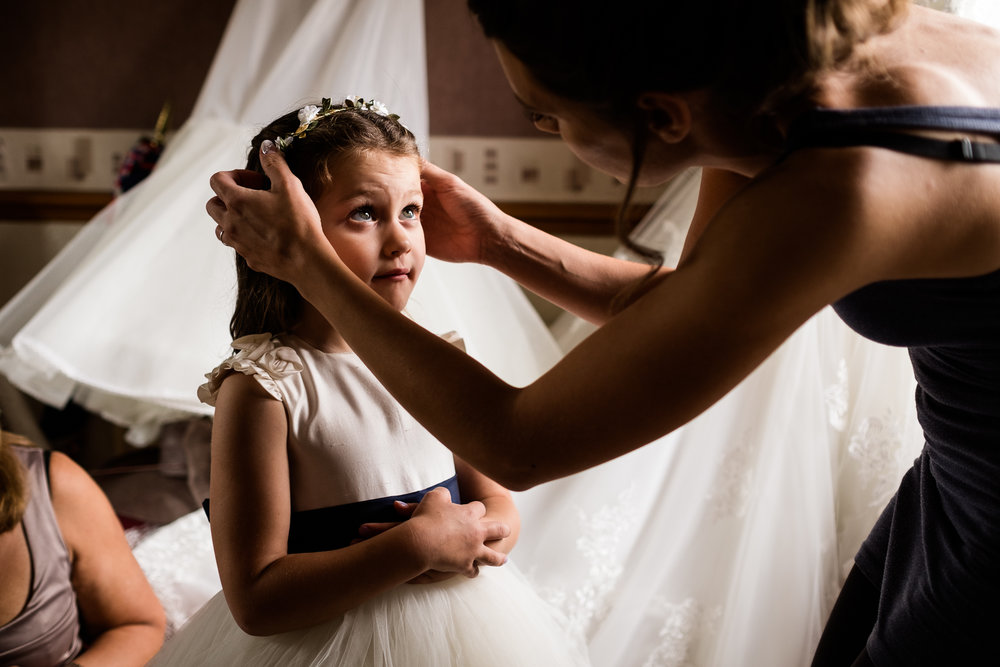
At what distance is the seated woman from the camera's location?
116cm

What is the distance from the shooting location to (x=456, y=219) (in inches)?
39.9

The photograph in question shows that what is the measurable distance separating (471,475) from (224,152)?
4.16ft

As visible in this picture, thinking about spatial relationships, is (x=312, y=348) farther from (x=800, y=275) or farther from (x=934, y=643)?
(x=934, y=643)

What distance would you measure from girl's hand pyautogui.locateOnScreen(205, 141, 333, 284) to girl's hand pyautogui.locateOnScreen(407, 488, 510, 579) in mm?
265

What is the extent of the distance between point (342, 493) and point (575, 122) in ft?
1.48

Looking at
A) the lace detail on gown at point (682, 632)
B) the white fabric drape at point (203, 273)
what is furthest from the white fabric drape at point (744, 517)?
the white fabric drape at point (203, 273)

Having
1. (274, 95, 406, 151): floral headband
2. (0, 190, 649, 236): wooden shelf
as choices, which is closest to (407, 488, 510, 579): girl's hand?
(274, 95, 406, 151): floral headband

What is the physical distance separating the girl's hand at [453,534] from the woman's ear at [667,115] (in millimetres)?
420

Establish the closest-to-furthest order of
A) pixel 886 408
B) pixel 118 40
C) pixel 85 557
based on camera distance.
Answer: pixel 85 557
pixel 886 408
pixel 118 40

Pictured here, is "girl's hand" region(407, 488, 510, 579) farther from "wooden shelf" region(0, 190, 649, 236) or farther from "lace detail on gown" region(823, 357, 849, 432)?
"wooden shelf" region(0, 190, 649, 236)

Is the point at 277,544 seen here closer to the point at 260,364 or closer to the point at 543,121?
the point at 260,364

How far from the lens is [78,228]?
265 centimetres

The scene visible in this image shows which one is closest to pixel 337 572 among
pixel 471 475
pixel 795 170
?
pixel 471 475

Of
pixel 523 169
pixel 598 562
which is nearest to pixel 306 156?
pixel 598 562
